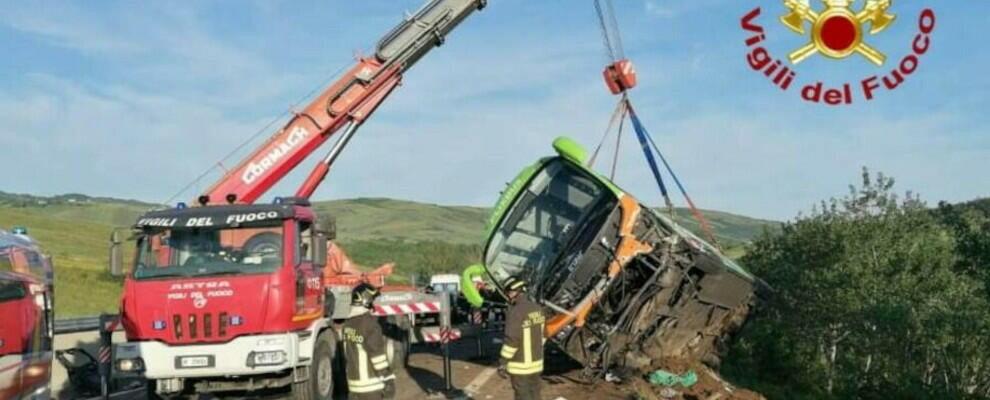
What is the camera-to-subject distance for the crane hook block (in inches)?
593

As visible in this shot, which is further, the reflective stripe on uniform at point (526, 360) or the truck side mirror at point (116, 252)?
the truck side mirror at point (116, 252)

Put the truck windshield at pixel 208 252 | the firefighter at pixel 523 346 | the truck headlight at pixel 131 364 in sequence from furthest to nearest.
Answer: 1. the truck windshield at pixel 208 252
2. the truck headlight at pixel 131 364
3. the firefighter at pixel 523 346

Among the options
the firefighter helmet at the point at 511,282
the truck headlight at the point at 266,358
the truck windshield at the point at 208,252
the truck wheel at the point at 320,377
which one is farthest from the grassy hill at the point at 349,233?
the firefighter helmet at the point at 511,282

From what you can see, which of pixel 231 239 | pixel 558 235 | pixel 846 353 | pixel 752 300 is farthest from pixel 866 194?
pixel 231 239

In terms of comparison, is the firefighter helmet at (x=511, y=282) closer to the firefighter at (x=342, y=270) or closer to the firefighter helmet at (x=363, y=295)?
the firefighter helmet at (x=363, y=295)

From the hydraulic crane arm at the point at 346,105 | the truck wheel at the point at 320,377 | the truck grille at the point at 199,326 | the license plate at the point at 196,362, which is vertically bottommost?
the truck wheel at the point at 320,377

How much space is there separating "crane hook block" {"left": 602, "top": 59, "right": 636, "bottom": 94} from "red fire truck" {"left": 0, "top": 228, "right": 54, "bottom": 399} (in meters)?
8.71

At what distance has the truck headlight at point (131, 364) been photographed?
10.8m

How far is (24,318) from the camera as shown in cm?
755

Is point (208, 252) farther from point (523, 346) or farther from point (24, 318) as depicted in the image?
point (523, 346)

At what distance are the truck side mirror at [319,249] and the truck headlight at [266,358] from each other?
4.69 feet

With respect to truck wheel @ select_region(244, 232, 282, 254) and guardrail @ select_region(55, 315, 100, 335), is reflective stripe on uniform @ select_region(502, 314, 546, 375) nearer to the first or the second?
truck wheel @ select_region(244, 232, 282, 254)

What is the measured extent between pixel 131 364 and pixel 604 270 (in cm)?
550

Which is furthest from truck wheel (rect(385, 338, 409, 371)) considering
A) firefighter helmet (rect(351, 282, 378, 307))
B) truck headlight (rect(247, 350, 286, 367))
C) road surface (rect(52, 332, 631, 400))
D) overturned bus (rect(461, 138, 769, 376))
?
truck headlight (rect(247, 350, 286, 367))
